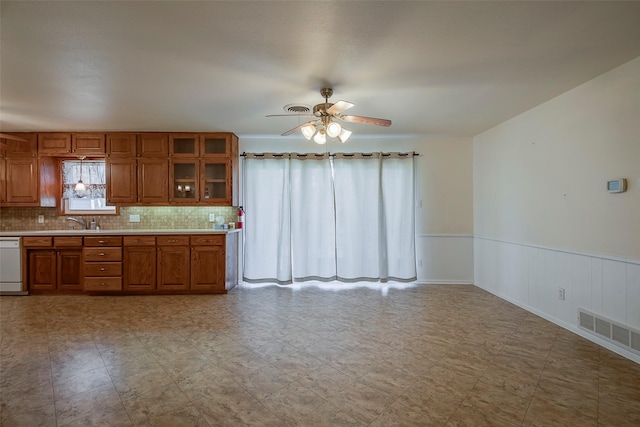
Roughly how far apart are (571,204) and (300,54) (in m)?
3.01

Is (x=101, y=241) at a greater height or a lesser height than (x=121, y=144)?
lesser

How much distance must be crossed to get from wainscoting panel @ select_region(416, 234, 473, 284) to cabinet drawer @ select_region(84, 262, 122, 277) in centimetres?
457

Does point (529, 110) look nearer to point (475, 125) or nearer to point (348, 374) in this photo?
point (475, 125)

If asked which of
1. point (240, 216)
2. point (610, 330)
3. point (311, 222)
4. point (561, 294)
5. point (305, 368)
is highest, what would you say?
point (240, 216)

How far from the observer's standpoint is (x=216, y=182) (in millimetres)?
4949

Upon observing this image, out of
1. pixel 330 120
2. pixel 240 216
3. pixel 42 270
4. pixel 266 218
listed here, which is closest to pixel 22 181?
pixel 42 270

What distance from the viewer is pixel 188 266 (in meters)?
4.62

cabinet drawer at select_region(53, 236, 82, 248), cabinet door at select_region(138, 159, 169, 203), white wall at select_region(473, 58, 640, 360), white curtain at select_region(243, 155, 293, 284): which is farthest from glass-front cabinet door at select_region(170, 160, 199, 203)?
white wall at select_region(473, 58, 640, 360)

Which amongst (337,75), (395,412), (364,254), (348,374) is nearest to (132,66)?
(337,75)

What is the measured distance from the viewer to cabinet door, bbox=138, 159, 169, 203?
4836 mm

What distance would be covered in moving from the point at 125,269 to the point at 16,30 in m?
3.27

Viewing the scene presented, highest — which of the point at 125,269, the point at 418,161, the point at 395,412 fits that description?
the point at 418,161

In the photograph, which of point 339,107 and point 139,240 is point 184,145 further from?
point 339,107

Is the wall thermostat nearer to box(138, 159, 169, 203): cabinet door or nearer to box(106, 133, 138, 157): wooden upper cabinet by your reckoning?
box(138, 159, 169, 203): cabinet door
